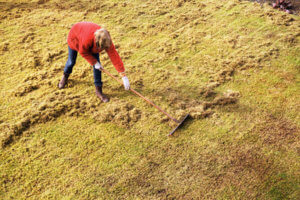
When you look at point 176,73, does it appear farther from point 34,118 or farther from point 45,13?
point 45,13

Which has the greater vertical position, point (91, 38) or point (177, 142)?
point (91, 38)

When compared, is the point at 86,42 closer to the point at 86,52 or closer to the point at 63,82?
the point at 86,52

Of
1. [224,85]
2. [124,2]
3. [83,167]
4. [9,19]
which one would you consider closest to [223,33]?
[224,85]

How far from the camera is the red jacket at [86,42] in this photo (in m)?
2.54

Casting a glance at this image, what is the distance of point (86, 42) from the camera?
99.4 inches

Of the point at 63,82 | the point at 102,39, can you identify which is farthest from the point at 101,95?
the point at 102,39

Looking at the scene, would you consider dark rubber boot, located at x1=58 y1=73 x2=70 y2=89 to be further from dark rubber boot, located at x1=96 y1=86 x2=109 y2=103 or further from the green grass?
dark rubber boot, located at x1=96 y1=86 x2=109 y2=103

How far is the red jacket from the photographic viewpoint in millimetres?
2541

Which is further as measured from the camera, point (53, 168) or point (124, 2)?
point (124, 2)

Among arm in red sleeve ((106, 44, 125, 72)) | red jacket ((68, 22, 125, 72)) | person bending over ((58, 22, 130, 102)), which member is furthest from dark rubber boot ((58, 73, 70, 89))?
arm in red sleeve ((106, 44, 125, 72))

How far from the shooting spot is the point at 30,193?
7.34 feet

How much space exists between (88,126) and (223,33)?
329 cm

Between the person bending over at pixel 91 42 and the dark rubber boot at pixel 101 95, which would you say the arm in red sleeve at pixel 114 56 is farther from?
the dark rubber boot at pixel 101 95

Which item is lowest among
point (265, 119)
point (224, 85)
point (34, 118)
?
point (265, 119)
